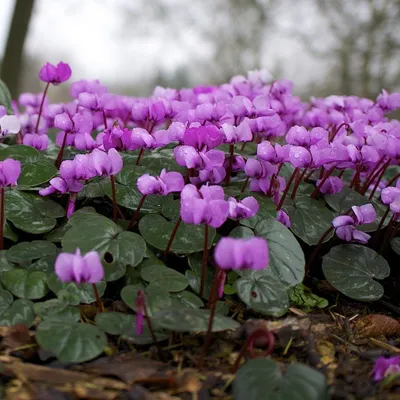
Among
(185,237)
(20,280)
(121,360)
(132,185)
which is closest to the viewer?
(121,360)

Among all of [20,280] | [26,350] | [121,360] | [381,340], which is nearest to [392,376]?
[381,340]

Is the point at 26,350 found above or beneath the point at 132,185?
beneath

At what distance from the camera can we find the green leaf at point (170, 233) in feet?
5.10

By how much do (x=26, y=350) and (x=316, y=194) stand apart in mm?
1160

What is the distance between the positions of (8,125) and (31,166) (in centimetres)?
16

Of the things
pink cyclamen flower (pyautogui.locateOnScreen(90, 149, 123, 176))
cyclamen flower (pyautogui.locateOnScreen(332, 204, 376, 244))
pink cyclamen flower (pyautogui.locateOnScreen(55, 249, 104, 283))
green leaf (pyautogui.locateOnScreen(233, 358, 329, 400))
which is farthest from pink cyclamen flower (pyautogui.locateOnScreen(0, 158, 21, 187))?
cyclamen flower (pyautogui.locateOnScreen(332, 204, 376, 244))

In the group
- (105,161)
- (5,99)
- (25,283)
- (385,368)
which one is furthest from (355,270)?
(5,99)

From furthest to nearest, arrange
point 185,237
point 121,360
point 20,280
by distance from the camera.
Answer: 1. point 185,237
2. point 20,280
3. point 121,360

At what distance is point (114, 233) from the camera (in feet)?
5.01

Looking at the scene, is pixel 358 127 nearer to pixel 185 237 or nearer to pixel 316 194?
pixel 316 194

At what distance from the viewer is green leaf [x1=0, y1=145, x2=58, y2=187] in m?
1.73

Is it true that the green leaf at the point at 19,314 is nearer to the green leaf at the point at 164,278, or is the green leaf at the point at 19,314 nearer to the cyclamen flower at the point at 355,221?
the green leaf at the point at 164,278

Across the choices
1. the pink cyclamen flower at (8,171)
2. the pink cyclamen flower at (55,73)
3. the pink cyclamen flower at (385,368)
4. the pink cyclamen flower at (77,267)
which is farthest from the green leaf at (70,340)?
the pink cyclamen flower at (55,73)

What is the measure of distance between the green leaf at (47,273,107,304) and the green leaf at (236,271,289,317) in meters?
0.41
